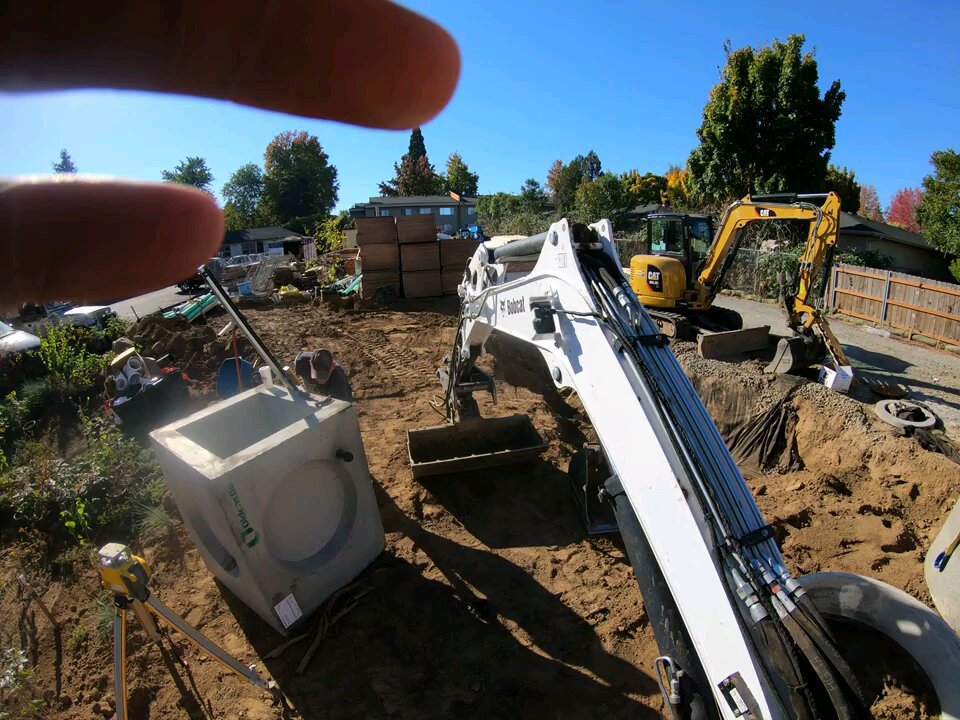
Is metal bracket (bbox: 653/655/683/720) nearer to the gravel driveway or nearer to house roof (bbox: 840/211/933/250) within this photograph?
the gravel driveway

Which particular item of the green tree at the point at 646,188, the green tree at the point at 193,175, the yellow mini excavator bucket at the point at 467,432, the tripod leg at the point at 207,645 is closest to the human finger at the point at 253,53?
the green tree at the point at 193,175

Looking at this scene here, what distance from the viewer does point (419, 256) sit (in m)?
16.3

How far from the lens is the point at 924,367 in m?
10.5

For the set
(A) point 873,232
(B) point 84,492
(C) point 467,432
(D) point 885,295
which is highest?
(A) point 873,232

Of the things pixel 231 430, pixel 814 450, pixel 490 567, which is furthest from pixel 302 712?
pixel 814 450

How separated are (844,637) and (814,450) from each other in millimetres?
4869

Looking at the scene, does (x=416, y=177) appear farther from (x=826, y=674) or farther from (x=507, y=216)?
(x=826, y=674)

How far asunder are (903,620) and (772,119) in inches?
884

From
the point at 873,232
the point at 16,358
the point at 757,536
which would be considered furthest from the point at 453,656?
the point at 873,232

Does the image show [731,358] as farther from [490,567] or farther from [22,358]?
[22,358]

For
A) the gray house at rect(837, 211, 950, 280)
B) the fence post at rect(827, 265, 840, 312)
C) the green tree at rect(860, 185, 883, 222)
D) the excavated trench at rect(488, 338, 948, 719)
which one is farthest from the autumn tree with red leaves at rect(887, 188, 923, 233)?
the excavated trench at rect(488, 338, 948, 719)

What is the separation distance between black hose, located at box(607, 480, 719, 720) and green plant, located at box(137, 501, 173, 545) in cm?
496

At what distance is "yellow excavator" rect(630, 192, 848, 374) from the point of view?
29.3 feet

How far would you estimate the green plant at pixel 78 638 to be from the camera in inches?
160
